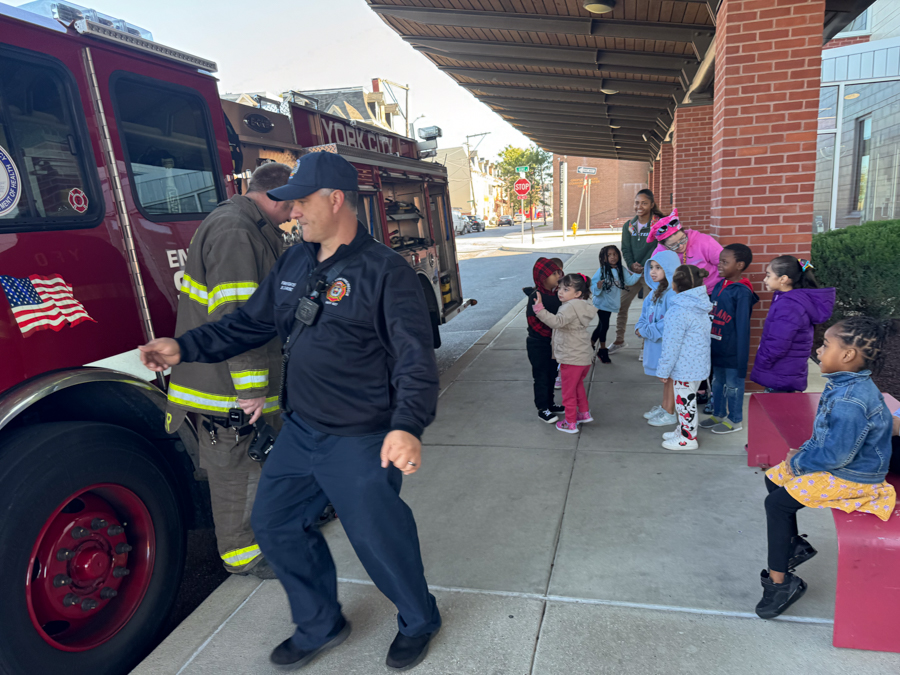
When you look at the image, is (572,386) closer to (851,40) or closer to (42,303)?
(42,303)

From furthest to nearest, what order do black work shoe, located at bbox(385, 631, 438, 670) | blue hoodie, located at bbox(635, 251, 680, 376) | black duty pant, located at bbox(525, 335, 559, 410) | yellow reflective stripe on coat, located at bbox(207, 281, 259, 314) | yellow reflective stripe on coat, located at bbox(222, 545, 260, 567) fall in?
black duty pant, located at bbox(525, 335, 559, 410)
blue hoodie, located at bbox(635, 251, 680, 376)
yellow reflective stripe on coat, located at bbox(222, 545, 260, 567)
yellow reflective stripe on coat, located at bbox(207, 281, 259, 314)
black work shoe, located at bbox(385, 631, 438, 670)

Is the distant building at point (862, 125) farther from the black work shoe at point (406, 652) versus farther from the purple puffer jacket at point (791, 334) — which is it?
the black work shoe at point (406, 652)

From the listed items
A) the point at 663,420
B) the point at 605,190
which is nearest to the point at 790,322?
the point at 663,420

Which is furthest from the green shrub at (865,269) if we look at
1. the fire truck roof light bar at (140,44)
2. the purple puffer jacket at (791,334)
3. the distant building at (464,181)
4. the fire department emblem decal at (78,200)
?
the distant building at (464,181)

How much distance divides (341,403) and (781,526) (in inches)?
70.1

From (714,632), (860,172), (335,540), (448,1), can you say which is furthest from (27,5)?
(860,172)

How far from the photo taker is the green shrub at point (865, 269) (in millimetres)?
5547

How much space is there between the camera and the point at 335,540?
10.9 ft

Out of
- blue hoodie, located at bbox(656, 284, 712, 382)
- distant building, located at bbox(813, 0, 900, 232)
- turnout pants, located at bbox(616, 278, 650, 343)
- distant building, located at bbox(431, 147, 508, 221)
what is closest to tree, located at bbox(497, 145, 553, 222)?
distant building, located at bbox(431, 147, 508, 221)

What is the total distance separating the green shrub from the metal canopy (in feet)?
6.51

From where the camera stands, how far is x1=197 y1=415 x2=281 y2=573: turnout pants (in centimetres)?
286

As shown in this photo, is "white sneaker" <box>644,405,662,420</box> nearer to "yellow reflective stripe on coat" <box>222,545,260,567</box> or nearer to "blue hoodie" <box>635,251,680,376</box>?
"blue hoodie" <box>635,251,680,376</box>

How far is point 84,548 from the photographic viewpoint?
237 cm

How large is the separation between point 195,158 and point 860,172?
482 inches
